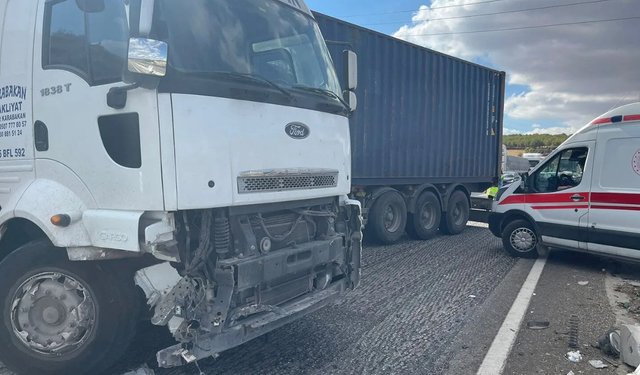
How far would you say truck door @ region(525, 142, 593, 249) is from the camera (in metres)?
6.66

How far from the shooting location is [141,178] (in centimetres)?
271

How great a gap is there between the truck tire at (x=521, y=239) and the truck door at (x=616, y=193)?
3.08 feet

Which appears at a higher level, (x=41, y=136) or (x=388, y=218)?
(x=41, y=136)

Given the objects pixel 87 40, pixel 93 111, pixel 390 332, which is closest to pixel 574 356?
pixel 390 332

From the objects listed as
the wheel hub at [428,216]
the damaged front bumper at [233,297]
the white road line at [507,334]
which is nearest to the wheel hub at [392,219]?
Result: the wheel hub at [428,216]

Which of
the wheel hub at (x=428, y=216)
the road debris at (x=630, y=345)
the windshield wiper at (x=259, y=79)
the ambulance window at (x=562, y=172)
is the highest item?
the windshield wiper at (x=259, y=79)

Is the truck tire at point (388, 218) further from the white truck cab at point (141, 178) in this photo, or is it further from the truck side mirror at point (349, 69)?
the white truck cab at point (141, 178)

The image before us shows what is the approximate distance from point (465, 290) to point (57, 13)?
5113 mm

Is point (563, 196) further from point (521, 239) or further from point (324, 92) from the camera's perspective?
point (324, 92)

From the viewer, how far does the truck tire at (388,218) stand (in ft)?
26.4

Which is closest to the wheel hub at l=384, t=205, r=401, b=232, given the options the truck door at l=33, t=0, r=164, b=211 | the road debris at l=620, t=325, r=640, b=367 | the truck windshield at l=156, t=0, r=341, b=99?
the truck windshield at l=156, t=0, r=341, b=99

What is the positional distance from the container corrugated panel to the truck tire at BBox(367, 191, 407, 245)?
13.5 inches

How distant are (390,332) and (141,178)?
272cm

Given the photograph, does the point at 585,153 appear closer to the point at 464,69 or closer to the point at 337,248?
the point at 464,69
